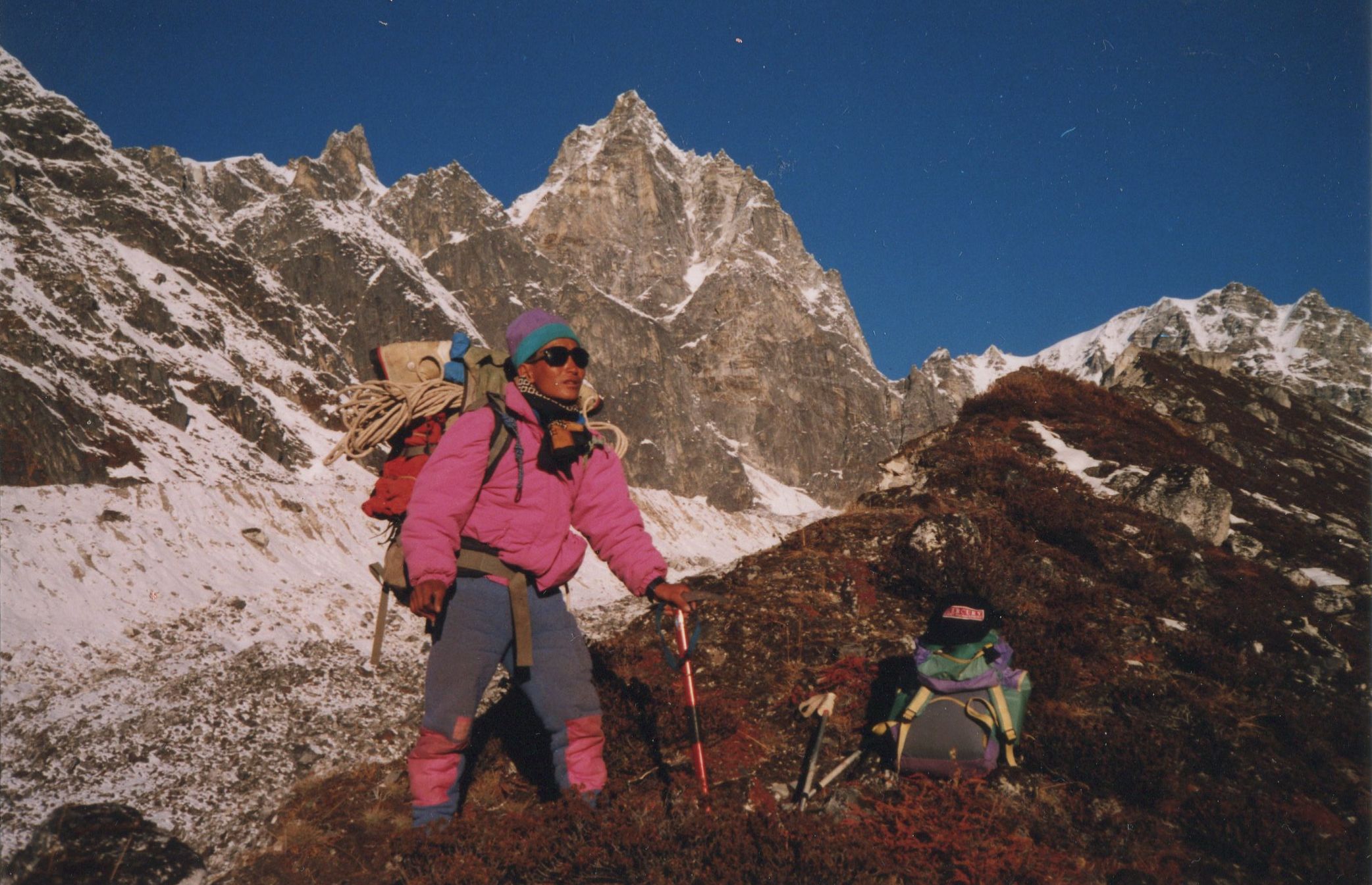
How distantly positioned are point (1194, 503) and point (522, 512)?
1011 centimetres

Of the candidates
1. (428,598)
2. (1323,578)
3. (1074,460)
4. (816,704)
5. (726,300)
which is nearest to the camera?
(428,598)

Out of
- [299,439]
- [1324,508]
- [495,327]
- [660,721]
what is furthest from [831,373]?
[660,721]

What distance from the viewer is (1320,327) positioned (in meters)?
184

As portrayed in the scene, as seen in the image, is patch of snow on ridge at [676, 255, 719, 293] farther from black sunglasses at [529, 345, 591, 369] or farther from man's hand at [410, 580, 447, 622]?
man's hand at [410, 580, 447, 622]

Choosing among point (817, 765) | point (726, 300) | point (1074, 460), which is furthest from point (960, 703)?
point (726, 300)

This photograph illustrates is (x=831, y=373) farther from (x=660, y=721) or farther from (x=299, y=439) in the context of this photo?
(x=660, y=721)

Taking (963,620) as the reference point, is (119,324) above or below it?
above

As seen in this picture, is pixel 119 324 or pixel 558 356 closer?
pixel 558 356

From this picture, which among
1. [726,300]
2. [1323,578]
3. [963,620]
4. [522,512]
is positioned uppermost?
[726,300]

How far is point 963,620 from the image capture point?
4914 mm

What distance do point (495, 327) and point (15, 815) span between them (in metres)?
134

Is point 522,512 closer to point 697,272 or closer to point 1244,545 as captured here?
point 1244,545

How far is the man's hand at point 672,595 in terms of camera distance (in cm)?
439

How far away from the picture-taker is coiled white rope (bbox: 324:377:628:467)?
461cm
